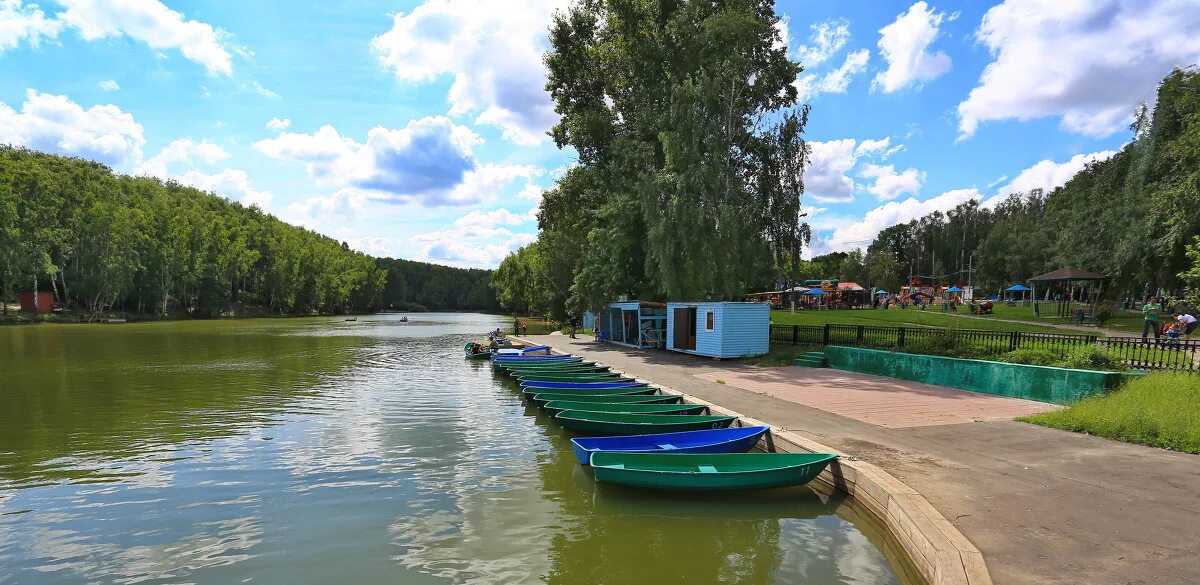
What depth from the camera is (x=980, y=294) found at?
88.4m

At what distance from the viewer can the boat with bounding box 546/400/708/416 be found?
1264 cm

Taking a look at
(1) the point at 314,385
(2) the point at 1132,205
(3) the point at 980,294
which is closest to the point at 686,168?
(1) the point at 314,385

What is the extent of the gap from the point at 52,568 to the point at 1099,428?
1547 cm

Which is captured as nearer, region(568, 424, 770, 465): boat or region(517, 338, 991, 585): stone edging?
region(517, 338, 991, 585): stone edging

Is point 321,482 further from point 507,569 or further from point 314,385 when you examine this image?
point 314,385

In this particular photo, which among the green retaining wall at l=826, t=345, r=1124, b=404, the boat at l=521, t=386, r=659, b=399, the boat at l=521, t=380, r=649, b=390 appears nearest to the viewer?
the green retaining wall at l=826, t=345, r=1124, b=404

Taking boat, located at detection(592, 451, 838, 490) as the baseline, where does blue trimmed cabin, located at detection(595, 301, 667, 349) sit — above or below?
above

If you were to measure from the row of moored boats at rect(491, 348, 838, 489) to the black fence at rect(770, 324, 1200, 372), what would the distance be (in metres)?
9.99

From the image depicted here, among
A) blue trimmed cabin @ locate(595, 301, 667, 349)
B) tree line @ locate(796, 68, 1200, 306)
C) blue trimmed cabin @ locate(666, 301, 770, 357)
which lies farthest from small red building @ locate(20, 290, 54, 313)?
tree line @ locate(796, 68, 1200, 306)

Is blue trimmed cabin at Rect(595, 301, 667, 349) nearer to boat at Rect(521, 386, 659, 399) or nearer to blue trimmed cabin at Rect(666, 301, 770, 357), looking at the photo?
blue trimmed cabin at Rect(666, 301, 770, 357)

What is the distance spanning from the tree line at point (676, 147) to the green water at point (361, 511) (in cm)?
1433

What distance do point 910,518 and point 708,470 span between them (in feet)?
9.93

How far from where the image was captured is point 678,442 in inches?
393

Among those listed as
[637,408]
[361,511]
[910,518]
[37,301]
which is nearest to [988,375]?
[637,408]
